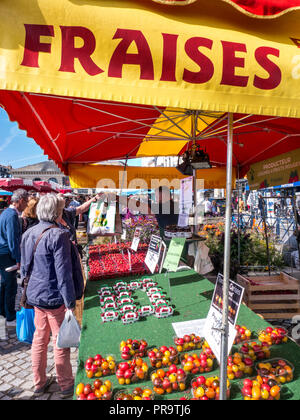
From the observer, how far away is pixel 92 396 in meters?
1.56

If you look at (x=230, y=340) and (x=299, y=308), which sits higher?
(x=230, y=340)

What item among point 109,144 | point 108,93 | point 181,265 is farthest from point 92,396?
point 109,144

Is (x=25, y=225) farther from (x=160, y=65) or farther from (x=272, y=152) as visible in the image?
(x=272, y=152)

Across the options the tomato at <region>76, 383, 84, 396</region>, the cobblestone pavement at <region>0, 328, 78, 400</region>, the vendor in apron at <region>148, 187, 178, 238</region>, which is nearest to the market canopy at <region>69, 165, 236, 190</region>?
the vendor in apron at <region>148, 187, 178, 238</region>

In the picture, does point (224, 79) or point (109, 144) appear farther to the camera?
point (109, 144)

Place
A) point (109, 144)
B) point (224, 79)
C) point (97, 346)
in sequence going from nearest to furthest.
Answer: point (224, 79) → point (97, 346) → point (109, 144)

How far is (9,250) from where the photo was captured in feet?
13.6

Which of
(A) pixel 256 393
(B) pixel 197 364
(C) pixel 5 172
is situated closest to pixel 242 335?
(B) pixel 197 364

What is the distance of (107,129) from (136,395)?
3.41 m

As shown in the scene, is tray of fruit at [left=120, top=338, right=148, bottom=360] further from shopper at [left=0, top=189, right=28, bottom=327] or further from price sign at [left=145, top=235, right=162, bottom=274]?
shopper at [left=0, top=189, right=28, bottom=327]

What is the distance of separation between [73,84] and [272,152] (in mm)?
4783

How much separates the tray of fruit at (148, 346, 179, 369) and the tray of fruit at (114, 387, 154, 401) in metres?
0.25

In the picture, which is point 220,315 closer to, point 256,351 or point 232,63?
point 256,351

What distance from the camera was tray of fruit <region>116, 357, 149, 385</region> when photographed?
1.73m
